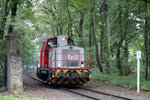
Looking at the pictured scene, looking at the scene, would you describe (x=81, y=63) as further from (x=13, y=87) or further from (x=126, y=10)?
(x=126, y=10)

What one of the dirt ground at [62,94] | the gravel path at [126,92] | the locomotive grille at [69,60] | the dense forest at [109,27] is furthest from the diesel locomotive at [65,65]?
the dense forest at [109,27]

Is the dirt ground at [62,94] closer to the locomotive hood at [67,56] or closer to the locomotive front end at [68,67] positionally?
the locomotive front end at [68,67]

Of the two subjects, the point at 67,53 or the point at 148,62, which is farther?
the point at 148,62

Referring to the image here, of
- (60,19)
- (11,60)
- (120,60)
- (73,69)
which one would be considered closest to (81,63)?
(73,69)

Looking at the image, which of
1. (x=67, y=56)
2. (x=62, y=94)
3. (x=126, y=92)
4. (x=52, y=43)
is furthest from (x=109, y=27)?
(x=62, y=94)

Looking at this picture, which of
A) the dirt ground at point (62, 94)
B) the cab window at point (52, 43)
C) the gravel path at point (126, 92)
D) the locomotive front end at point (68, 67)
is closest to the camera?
the dirt ground at point (62, 94)

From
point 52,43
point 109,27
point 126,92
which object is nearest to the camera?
point 126,92

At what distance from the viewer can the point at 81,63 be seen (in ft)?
39.7

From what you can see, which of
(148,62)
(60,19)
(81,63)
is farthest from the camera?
(60,19)

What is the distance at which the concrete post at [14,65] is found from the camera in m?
9.31

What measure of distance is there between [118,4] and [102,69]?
20.2 feet

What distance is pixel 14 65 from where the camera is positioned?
9.38 meters

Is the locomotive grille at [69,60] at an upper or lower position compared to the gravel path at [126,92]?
upper

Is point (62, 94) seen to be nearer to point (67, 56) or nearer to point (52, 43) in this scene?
point (67, 56)
